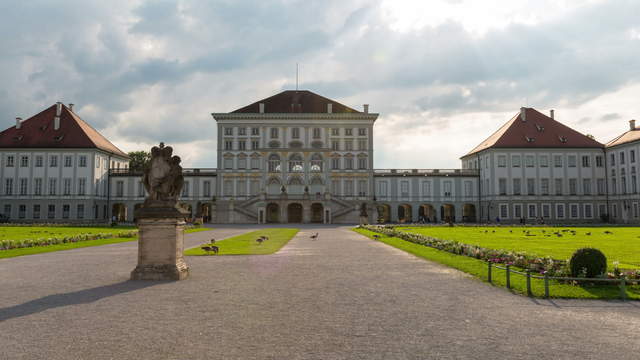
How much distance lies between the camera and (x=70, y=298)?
10336 mm

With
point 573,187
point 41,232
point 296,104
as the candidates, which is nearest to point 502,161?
point 573,187

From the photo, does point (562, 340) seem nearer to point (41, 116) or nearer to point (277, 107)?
point (277, 107)

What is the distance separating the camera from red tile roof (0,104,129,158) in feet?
201

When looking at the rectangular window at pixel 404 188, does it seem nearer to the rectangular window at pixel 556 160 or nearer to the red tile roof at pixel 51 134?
the rectangular window at pixel 556 160

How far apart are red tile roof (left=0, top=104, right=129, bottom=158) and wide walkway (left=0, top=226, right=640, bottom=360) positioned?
52681 mm

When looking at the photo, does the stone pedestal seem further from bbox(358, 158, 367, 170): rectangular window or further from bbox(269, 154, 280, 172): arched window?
bbox(358, 158, 367, 170): rectangular window

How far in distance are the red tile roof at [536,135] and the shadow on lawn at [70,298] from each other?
5717 centimetres

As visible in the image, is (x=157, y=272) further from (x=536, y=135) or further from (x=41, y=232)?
(x=536, y=135)

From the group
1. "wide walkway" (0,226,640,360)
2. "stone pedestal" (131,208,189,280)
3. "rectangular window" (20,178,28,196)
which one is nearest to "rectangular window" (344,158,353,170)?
"rectangular window" (20,178,28,196)

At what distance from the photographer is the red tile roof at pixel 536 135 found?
62.7 meters

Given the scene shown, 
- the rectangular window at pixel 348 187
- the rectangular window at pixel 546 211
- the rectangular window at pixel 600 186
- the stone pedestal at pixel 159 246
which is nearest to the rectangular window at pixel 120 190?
the rectangular window at pixel 348 187

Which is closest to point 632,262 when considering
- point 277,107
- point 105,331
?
point 105,331

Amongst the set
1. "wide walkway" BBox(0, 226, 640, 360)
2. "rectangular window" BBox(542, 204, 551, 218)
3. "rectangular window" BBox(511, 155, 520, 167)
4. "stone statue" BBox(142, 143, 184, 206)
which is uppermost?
"rectangular window" BBox(511, 155, 520, 167)

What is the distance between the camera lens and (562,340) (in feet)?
23.5
